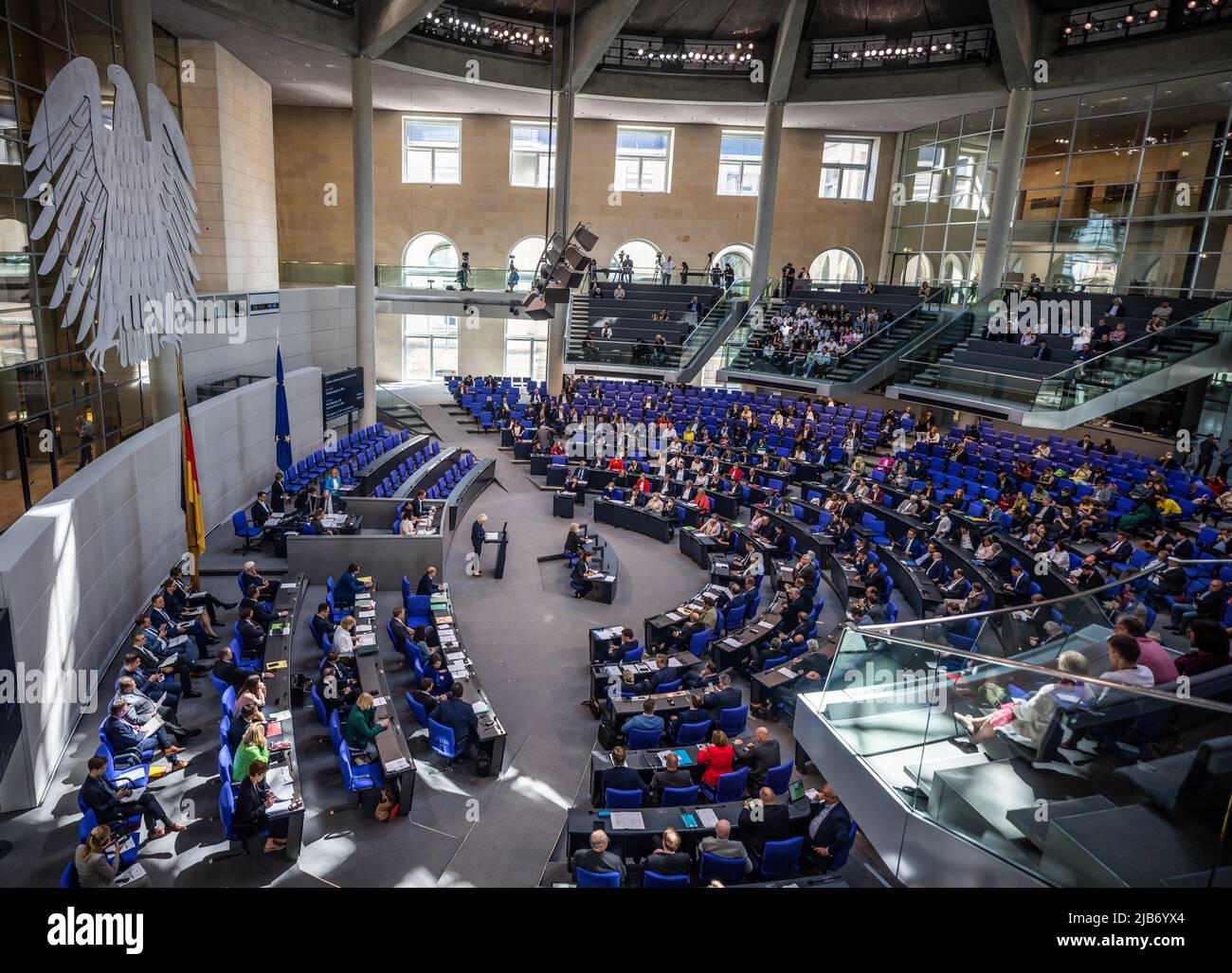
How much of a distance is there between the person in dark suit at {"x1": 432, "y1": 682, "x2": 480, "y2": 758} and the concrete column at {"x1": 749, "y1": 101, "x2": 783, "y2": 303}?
21.7m

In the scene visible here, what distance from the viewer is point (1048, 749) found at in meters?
4.72

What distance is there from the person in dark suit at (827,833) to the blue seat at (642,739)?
219 cm

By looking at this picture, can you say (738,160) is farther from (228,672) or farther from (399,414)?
(228,672)

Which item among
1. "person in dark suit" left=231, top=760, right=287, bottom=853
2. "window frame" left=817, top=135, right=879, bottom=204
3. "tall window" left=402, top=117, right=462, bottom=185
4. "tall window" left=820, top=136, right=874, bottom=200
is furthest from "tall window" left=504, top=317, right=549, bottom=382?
"person in dark suit" left=231, top=760, right=287, bottom=853

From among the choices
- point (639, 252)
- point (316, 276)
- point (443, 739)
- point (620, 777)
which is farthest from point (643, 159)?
point (620, 777)

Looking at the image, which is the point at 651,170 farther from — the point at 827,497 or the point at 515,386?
the point at 827,497

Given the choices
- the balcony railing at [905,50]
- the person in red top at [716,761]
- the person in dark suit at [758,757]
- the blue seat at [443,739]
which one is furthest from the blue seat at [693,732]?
the balcony railing at [905,50]

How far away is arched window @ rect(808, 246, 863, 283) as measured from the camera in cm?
3278

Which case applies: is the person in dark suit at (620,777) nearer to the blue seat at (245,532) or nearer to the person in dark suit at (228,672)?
the person in dark suit at (228,672)

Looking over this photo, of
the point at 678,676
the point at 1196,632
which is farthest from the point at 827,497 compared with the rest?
the point at 1196,632

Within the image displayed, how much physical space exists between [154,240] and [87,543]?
6.91m

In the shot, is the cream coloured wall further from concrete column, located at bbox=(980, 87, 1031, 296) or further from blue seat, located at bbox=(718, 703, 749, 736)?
blue seat, located at bbox=(718, 703, 749, 736)

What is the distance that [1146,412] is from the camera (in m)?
21.0
